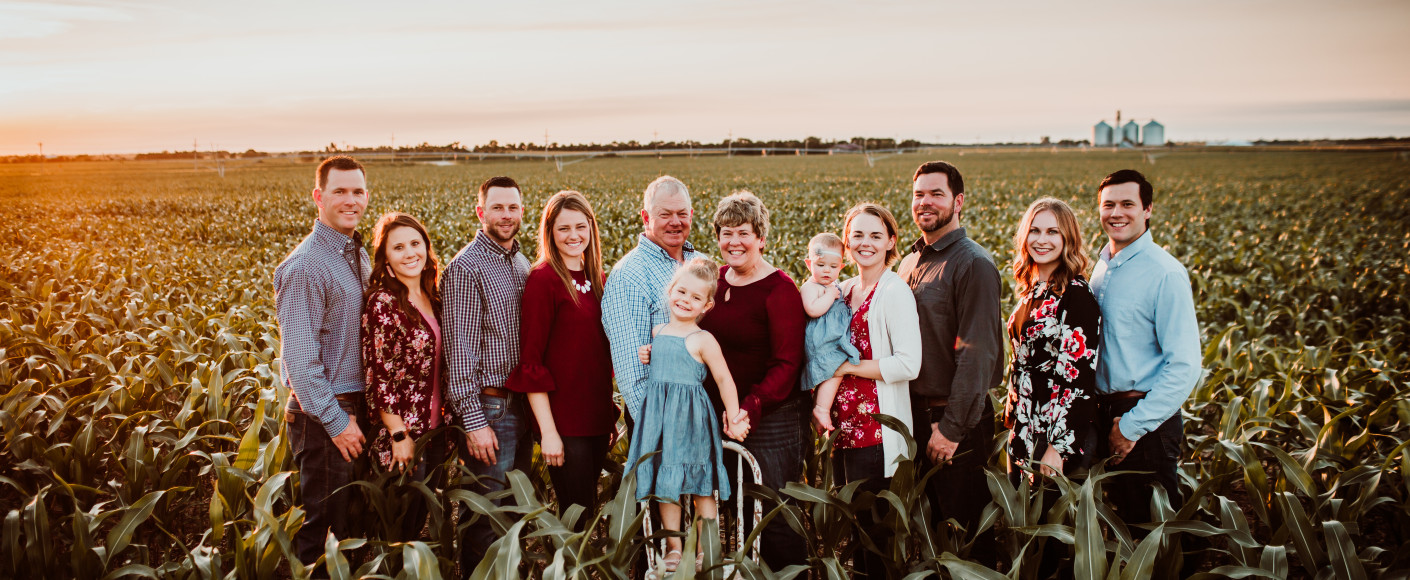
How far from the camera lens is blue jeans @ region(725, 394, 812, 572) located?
9.91 feet

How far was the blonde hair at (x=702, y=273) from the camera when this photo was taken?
110 inches

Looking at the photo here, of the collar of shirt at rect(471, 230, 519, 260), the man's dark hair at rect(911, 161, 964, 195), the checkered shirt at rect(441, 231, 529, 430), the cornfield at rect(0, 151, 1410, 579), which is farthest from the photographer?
the man's dark hair at rect(911, 161, 964, 195)

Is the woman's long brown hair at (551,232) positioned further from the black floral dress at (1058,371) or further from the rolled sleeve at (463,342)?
the black floral dress at (1058,371)

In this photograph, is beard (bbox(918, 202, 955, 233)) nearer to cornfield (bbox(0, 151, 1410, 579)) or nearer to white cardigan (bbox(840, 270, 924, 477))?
white cardigan (bbox(840, 270, 924, 477))

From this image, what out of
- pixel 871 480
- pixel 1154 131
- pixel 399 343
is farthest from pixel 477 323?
pixel 1154 131

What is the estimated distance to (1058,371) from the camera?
291 centimetres

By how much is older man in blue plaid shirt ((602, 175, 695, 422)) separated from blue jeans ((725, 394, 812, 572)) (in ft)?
1.75

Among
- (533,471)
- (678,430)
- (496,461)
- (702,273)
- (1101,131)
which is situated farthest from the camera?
(1101,131)

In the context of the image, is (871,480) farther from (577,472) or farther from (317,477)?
(317,477)

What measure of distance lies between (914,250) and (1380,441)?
330 centimetres

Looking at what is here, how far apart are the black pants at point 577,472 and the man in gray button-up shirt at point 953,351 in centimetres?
142

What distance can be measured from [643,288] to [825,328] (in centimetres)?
76

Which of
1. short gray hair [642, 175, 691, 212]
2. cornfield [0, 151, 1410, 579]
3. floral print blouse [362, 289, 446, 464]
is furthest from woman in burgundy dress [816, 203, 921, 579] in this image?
floral print blouse [362, 289, 446, 464]

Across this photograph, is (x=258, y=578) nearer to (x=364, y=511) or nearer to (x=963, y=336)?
(x=364, y=511)
